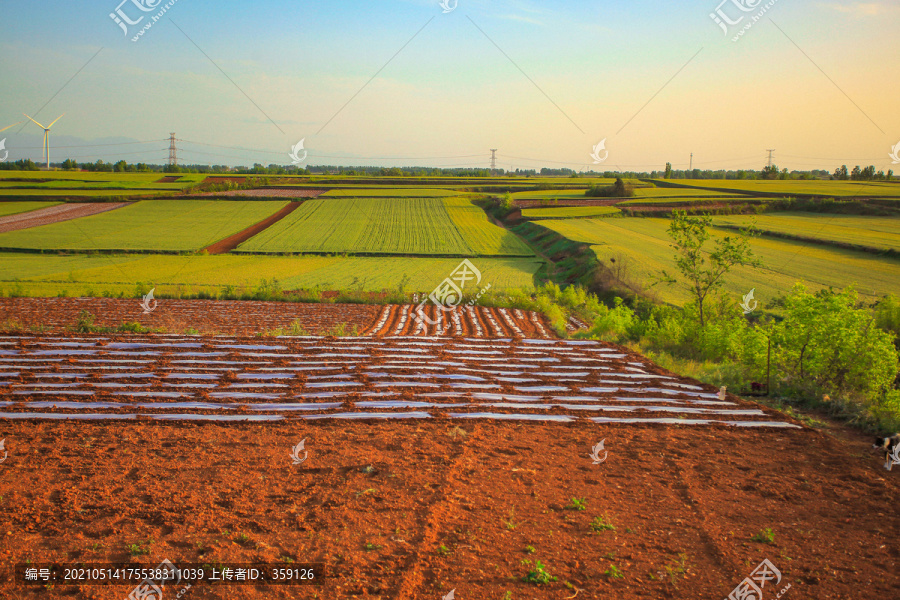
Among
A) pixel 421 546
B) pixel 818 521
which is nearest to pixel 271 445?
pixel 421 546

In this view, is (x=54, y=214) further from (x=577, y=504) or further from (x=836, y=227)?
(x=836, y=227)

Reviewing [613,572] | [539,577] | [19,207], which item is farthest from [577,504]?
[19,207]

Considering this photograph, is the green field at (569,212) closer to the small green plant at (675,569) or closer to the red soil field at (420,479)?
the red soil field at (420,479)

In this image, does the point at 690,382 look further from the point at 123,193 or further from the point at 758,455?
the point at 123,193

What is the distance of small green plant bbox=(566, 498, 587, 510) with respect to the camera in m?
5.93

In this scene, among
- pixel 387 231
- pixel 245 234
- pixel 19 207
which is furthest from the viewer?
pixel 19 207

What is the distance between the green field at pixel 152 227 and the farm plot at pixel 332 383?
101ft

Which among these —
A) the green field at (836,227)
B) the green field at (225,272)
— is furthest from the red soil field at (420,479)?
the green field at (836,227)

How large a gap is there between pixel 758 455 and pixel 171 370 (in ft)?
34.2

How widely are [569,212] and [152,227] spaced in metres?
42.5

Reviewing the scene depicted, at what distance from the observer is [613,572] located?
477 cm

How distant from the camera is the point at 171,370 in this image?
9875mm

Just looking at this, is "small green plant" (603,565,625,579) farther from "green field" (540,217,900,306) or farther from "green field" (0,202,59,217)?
"green field" (0,202,59,217)

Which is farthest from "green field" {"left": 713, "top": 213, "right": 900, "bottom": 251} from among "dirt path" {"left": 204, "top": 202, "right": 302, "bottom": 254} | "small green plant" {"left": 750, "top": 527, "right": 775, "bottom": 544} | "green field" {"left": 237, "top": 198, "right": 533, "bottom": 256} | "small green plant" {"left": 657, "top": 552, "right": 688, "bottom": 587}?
"dirt path" {"left": 204, "top": 202, "right": 302, "bottom": 254}
